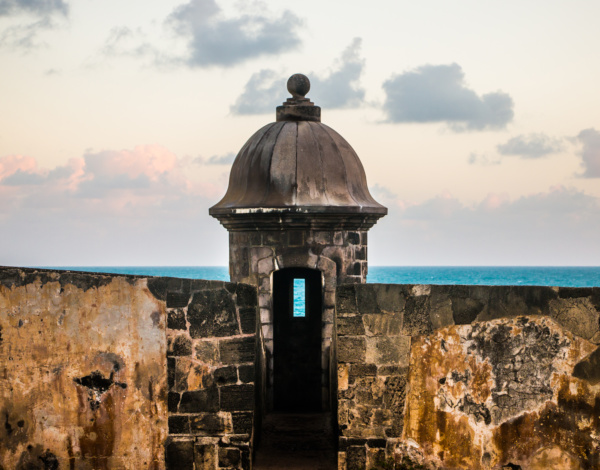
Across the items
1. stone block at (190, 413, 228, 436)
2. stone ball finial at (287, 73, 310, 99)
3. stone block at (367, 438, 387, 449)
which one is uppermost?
stone ball finial at (287, 73, 310, 99)

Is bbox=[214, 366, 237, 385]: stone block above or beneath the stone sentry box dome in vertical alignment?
beneath

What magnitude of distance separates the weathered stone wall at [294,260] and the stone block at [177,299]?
1931 mm

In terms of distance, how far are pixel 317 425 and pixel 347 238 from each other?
2.03 metres

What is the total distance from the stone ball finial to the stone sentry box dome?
0.5 inches

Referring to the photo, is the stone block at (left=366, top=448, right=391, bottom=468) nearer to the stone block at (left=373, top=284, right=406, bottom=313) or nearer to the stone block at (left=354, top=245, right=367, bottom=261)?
the stone block at (left=373, top=284, right=406, bottom=313)

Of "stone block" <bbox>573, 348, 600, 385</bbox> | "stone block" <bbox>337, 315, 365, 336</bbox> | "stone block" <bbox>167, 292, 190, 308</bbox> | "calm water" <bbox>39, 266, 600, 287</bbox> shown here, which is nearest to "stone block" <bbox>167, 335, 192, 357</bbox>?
"stone block" <bbox>167, 292, 190, 308</bbox>

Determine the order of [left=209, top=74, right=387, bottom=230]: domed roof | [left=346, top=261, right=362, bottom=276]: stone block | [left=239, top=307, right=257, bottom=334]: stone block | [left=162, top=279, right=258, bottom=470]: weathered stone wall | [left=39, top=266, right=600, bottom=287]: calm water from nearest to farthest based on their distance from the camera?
[left=162, top=279, right=258, bottom=470]: weathered stone wall < [left=239, top=307, right=257, bottom=334]: stone block < [left=209, top=74, right=387, bottom=230]: domed roof < [left=346, top=261, right=362, bottom=276]: stone block < [left=39, top=266, right=600, bottom=287]: calm water

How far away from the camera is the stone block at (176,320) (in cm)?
592

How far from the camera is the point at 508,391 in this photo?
5906 mm

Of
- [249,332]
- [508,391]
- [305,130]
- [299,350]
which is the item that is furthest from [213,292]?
[299,350]

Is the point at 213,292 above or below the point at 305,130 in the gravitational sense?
below

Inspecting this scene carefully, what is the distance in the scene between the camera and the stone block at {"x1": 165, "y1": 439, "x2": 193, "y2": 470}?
234 inches

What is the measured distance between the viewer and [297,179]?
7965 mm

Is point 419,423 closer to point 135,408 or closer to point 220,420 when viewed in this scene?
point 220,420
